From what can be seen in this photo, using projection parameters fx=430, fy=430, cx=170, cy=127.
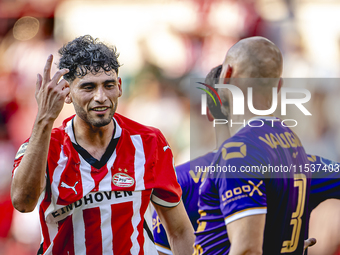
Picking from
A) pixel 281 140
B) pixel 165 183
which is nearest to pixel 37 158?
pixel 165 183

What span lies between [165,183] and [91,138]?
19.6 inches

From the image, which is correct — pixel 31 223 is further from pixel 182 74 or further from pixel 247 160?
pixel 247 160

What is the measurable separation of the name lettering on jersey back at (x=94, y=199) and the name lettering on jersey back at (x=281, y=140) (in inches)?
34.0

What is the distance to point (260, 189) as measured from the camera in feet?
5.81

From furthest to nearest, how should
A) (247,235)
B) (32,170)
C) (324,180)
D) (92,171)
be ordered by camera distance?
(92,171) → (324,180) → (32,170) → (247,235)

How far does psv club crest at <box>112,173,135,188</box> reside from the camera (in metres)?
2.35

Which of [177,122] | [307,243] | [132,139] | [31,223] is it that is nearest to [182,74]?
[177,122]

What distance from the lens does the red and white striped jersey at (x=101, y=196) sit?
2236 mm

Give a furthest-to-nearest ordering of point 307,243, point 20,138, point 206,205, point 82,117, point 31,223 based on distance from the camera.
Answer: point 20,138
point 31,223
point 82,117
point 307,243
point 206,205

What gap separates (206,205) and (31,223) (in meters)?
4.73

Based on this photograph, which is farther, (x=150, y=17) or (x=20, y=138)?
(x=150, y=17)

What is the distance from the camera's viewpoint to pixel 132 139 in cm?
257

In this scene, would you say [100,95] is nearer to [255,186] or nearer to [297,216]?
[255,186]

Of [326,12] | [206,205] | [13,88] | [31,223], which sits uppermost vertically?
[326,12]
